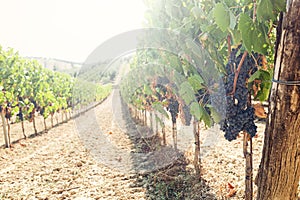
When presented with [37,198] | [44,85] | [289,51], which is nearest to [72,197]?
[37,198]

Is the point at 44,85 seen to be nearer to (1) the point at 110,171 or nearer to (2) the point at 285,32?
(1) the point at 110,171

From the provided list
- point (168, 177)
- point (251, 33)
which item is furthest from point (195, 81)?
point (168, 177)

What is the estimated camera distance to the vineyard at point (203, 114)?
1.57 m

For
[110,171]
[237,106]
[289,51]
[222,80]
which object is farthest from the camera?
[110,171]

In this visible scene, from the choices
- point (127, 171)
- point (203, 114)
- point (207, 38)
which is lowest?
point (127, 171)

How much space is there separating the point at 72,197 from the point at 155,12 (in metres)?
3.13

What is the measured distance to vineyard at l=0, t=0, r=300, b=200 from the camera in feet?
5.14

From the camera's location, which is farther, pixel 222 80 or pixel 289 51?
pixel 222 80

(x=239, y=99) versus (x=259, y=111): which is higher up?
(x=239, y=99)

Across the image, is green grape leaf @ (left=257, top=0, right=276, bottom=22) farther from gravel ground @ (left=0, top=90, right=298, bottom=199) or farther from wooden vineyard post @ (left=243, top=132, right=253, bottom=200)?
gravel ground @ (left=0, top=90, right=298, bottom=199)

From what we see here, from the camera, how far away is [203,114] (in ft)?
8.09

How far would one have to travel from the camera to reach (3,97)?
7.83 m

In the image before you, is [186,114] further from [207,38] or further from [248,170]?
[207,38]

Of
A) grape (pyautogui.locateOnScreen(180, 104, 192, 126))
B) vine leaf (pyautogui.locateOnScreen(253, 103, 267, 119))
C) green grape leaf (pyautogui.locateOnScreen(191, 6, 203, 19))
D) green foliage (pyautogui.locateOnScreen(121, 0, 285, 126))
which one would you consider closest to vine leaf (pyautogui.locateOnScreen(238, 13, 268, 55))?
green foliage (pyautogui.locateOnScreen(121, 0, 285, 126))
